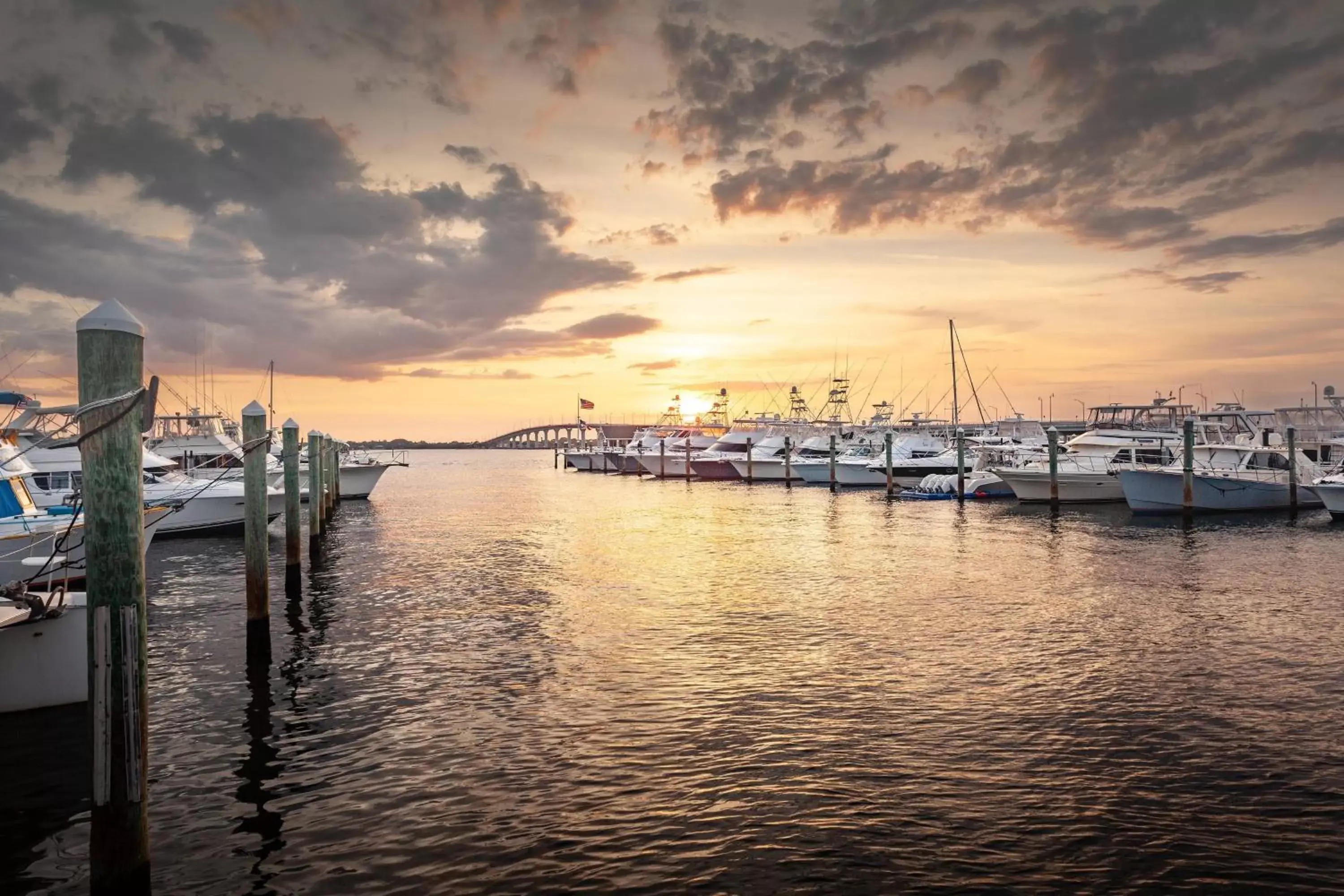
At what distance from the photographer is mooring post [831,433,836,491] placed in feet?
203

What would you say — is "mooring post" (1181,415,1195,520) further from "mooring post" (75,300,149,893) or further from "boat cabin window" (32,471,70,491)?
"boat cabin window" (32,471,70,491)

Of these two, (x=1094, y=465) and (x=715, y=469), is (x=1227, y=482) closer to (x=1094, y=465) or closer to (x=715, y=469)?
(x=1094, y=465)

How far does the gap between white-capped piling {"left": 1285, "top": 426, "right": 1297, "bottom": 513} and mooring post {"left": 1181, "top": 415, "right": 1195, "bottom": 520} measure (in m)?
4.73

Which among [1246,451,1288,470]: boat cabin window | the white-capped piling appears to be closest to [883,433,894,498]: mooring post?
[1246,451,1288,470]: boat cabin window

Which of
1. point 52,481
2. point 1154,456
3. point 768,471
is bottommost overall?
point 768,471

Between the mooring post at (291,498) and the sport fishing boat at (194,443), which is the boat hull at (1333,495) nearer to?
the mooring post at (291,498)

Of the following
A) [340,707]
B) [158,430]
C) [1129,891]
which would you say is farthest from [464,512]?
[1129,891]

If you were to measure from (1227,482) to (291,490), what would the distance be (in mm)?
40125

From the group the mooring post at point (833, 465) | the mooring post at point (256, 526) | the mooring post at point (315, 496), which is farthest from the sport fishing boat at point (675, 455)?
the mooring post at point (256, 526)

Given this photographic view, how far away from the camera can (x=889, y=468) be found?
56000mm

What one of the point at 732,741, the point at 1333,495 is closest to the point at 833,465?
the point at 1333,495

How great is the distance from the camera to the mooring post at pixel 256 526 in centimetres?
1501

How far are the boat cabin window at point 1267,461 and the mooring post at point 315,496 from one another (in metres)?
42.1

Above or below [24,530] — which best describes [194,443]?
above
